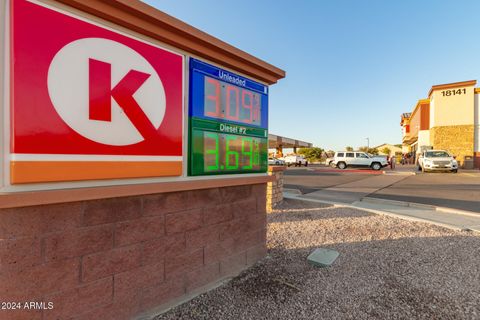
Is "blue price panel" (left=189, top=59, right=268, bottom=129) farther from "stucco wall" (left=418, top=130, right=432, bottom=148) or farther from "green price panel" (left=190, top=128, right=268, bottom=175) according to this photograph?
"stucco wall" (left=418, top=130, right=432, bottom=148)

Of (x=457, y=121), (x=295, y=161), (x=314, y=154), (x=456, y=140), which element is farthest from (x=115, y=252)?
(x=314, y=154)

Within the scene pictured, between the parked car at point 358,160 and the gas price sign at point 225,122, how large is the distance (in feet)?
93.4

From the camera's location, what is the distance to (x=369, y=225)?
565cm

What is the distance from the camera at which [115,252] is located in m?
2.25

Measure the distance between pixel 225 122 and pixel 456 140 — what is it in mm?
39373

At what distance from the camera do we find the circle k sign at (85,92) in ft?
5.76

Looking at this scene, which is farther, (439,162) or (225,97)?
(439,162)

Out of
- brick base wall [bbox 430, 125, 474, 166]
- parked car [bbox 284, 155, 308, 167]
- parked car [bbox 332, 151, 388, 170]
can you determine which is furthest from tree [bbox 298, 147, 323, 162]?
parked car [bbox 332, 151, 388, 170]

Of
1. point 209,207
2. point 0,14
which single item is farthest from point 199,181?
point 0,14

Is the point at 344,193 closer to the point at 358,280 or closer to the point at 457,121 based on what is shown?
the point at 358,280

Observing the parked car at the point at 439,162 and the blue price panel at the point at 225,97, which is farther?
the parked car at the point at 439,162

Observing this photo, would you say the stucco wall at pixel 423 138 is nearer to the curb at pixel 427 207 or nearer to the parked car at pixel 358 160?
the parked car at pixel 358 160

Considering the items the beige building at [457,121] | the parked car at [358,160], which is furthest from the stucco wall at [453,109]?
the parked car at [358,160]

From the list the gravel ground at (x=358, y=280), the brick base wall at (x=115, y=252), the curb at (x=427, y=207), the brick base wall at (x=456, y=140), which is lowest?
the gravel ground at (x=358, y=280)
